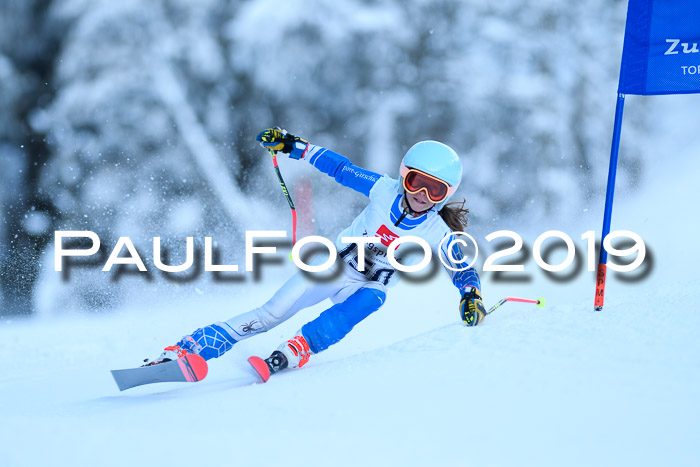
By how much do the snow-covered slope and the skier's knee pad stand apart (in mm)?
138

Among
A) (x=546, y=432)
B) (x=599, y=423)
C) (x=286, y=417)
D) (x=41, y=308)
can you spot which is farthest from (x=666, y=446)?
(x=41, y=308)

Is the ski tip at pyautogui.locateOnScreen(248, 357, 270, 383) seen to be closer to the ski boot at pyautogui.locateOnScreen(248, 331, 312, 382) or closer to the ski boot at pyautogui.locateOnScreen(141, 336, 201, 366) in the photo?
the ski boot at pyautogui.locateOnScreen(248, 331, 312, 382)

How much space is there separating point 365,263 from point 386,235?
19 cm

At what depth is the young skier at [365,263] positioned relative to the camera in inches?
102

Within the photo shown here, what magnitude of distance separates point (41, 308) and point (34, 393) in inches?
100

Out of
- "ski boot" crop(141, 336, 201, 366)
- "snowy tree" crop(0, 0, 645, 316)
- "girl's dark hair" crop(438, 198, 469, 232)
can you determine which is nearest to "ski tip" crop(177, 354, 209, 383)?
"ski boot" crop(141, 336, 201, 366)

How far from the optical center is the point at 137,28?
5.57 metres

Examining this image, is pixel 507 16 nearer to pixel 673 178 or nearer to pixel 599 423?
pixel 673 178

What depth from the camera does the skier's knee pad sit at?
2.57 meters

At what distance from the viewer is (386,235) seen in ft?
9.04

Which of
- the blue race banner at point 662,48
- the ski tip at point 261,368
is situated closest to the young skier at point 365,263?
the ski tip at point 261,368

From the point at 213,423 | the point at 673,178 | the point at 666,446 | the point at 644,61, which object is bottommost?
the point at 213,423

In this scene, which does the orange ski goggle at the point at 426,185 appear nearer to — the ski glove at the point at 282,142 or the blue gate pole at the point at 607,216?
the ski glove at the point at 282,142

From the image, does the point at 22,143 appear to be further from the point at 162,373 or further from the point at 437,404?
the point at 437,404
